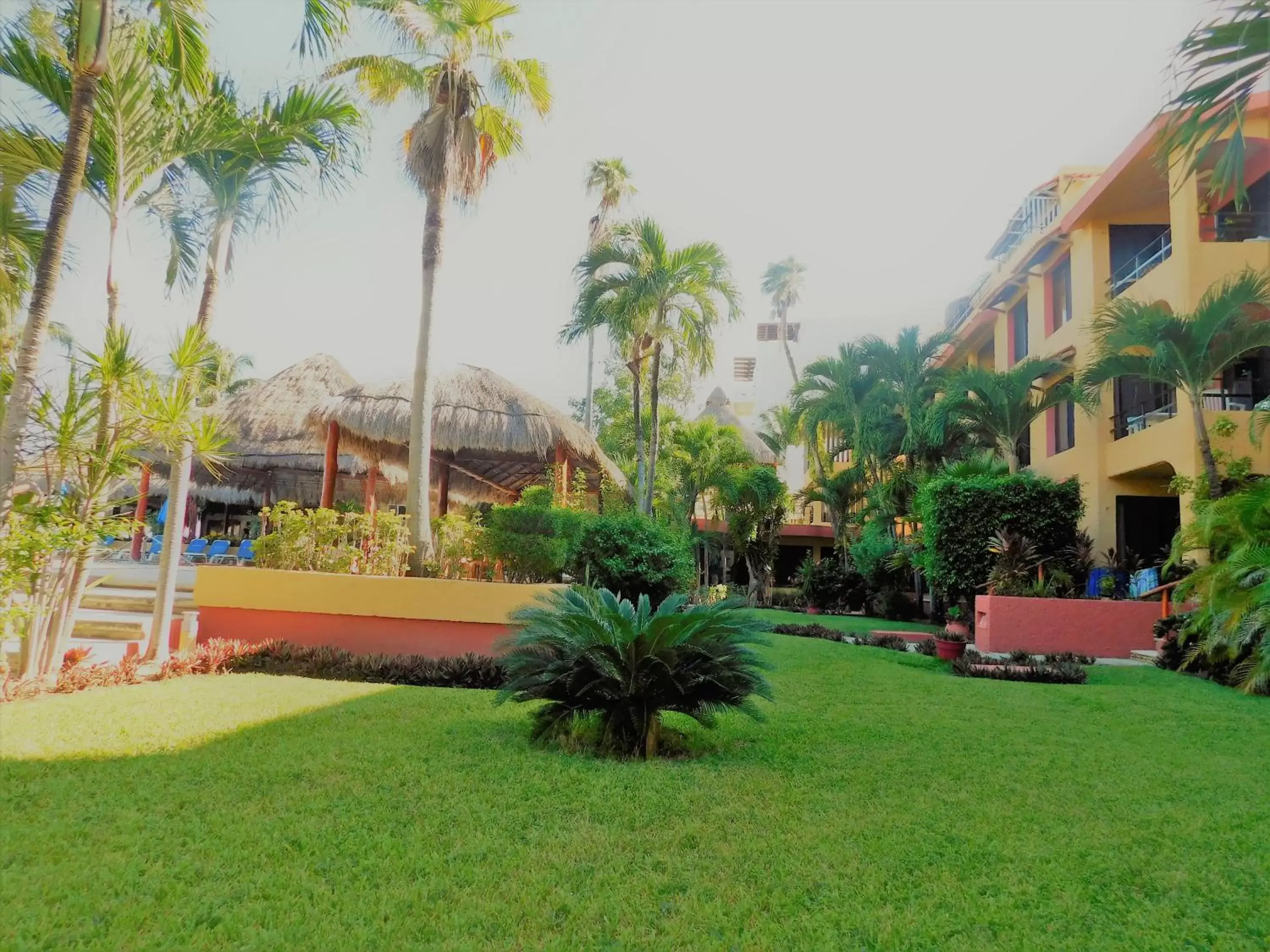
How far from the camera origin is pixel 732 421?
3838 cm

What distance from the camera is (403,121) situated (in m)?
11.1

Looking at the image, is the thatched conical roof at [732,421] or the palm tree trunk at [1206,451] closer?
the palm tree trunk at [1206,451]

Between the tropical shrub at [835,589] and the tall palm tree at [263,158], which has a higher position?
the tall palm tree at [263,158]

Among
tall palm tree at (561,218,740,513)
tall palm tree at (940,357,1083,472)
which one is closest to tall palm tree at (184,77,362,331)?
tall palm tree at (561,218,740,513)

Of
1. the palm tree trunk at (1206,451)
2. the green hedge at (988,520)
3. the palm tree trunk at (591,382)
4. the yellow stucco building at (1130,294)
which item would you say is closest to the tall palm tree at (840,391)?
the yellow stucco building at (1130,294)

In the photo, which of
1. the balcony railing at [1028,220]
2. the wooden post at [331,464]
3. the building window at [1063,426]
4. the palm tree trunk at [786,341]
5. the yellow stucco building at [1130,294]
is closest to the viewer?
the yellow stucco building at [1130,294]

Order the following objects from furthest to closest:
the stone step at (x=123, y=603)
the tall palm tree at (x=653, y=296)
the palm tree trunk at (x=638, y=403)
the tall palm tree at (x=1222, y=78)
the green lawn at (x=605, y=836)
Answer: the palm tree trunk at (x=638, y=403), the tall palm tree at (x=653, y=296), the stone step at (x=123, y=603), the tall palm tree at (x=1222, y=78), the green lawn at (x=605, y=836)

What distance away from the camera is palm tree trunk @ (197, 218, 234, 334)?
26.5 ft

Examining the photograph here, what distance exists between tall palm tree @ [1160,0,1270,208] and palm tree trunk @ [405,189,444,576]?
25.3 feet

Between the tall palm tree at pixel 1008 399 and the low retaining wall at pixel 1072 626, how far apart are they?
4.18m

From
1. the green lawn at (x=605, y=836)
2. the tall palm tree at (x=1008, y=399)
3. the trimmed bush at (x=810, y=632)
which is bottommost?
the green lawn at (x=605, y=836)

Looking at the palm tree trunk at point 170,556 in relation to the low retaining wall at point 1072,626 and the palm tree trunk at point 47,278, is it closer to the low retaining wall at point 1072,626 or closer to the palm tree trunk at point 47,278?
the palm tree trunk at point 47,278

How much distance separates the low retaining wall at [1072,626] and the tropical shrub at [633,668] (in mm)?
8116

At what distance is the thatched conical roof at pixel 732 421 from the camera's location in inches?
1330
